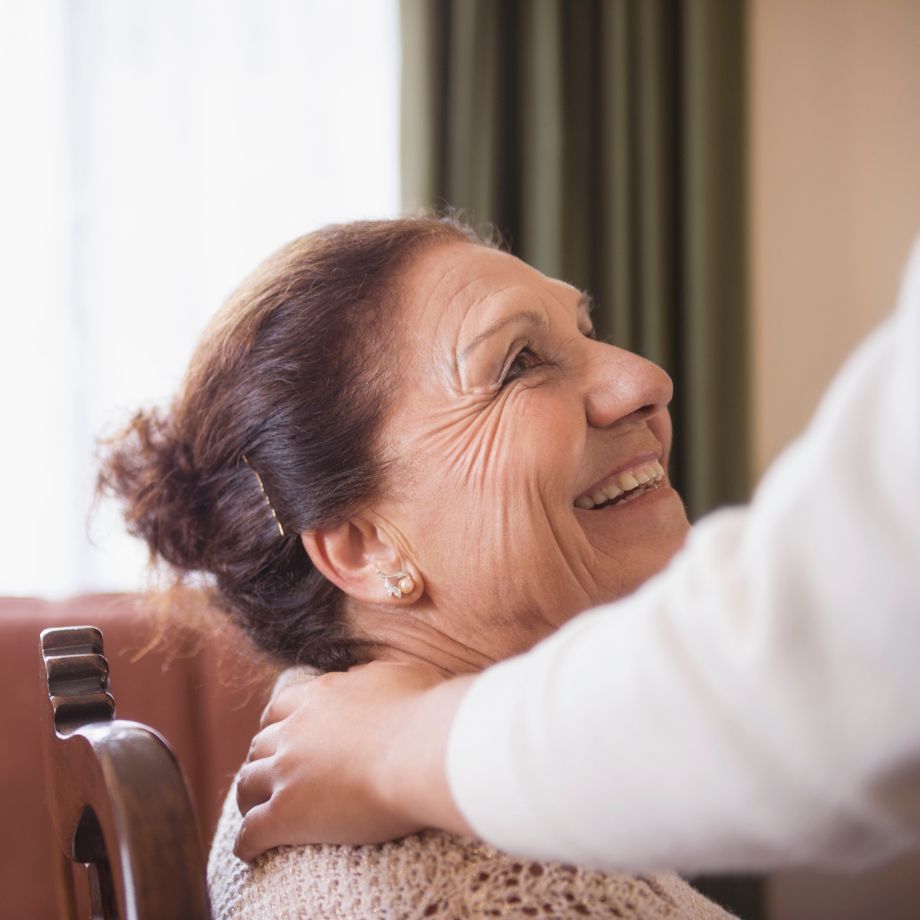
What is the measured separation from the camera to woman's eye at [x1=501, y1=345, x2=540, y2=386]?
3.91 ft

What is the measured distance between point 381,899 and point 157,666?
3.43 ft

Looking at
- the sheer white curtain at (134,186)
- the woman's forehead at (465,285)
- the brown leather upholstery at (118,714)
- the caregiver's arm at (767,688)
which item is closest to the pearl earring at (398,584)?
the woman's forehead at (465,285)

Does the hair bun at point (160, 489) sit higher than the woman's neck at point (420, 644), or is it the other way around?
the hair bun at point (160, 489)

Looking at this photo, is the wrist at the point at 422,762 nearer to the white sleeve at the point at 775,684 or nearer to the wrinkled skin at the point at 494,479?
the white sleeve at the point at 775,684

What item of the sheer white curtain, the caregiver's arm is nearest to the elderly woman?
the caregiver's arm

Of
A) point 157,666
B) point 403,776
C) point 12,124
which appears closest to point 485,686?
point 403,776

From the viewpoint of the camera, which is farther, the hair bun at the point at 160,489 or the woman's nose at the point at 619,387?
the hair bun at the point at 160,489

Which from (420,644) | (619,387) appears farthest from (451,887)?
(619,387)

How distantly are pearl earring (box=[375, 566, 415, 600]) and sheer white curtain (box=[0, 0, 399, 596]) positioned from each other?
1.18 metres

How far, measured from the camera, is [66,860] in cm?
99

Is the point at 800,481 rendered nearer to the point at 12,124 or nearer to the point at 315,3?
the point at 12,124

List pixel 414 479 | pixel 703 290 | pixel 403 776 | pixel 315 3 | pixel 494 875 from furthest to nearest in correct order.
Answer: pixel 703 290 → pixel 315 3 → pixel 414 479 → pixel 494 875 → pixel 403 776

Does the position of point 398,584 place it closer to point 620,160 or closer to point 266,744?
point 266,744

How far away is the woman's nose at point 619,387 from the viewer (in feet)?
3.86
